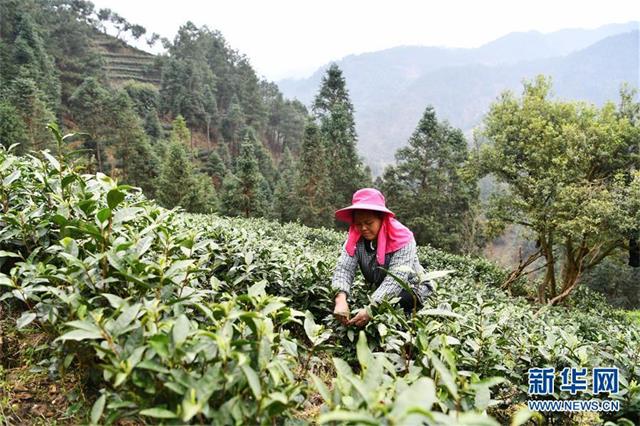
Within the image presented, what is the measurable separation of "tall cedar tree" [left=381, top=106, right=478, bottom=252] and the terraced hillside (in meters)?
45.2

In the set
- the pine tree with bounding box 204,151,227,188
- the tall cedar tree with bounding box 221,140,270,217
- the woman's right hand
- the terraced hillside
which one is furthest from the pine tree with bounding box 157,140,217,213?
the terraced hillside

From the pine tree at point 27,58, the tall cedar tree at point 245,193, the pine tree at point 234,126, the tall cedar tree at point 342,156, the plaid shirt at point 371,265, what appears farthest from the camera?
the pine tree at point 234,126

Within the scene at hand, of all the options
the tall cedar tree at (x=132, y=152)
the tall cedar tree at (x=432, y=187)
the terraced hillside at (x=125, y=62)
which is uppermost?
the terraced hillside at (x=125, y=62)

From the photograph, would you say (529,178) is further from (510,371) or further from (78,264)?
(78,264)

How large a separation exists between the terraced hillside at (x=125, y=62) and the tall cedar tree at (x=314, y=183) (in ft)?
132

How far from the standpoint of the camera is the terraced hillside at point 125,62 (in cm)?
5525

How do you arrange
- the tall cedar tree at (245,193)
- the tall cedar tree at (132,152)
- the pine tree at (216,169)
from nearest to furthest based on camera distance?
the tall cedar tree at (245,193) < the tall cedar tree at (132,152) < the pine tree at (216,169)

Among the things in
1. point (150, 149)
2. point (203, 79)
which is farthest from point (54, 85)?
point (203, 79)

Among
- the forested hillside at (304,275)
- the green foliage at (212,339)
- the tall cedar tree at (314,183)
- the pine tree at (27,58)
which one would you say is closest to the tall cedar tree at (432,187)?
the forested hillside at (304,275)

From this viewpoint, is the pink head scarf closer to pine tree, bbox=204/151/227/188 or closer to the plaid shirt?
the plaid shirt

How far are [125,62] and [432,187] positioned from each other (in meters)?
54.3

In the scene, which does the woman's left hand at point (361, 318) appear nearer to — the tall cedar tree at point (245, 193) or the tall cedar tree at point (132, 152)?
the tall cedar tree at point (245, 193)

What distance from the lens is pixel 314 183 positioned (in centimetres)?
2514

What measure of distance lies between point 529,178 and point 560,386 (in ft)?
33.9
